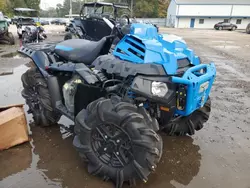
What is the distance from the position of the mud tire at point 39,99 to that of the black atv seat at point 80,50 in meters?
0.55

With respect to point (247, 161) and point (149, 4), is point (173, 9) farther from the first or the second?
point (247, 161)

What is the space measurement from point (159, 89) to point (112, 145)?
794mm

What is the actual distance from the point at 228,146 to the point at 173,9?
51.1 m

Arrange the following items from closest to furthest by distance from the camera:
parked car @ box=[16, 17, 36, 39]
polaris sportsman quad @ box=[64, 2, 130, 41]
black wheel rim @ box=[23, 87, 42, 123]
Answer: black wheel rim @ box=[23, 87, 42, 123], polaris sportsman quad @ box=[64, 2, 130, 41], parked car @ box=[16, 17, 36, 39]

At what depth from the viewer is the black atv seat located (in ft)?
10.7

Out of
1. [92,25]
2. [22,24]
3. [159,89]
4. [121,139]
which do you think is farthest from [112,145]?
[22,24]

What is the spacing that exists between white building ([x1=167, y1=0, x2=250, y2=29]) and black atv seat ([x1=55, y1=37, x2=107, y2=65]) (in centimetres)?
4766

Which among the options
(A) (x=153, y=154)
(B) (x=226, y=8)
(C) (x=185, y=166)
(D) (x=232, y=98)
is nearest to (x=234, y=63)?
(D) (x=232, y=98)

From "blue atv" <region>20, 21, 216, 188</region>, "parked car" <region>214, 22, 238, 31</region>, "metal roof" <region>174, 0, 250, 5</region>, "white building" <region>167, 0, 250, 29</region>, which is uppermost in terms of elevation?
"metal roof" <region>174, 0, 250, 5</region>

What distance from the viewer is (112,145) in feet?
8.19

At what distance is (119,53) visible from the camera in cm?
275

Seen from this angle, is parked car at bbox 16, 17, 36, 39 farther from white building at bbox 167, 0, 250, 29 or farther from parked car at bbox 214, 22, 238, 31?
white building at bbox 167, 0, 250, 29

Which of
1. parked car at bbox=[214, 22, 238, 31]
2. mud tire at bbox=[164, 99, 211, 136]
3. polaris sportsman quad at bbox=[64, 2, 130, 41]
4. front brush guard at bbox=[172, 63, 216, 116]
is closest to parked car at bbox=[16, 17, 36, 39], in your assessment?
polaris sportsman quad at bbox=[64, 2, 130, 41]

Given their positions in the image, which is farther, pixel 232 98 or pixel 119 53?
pixel 232 98
